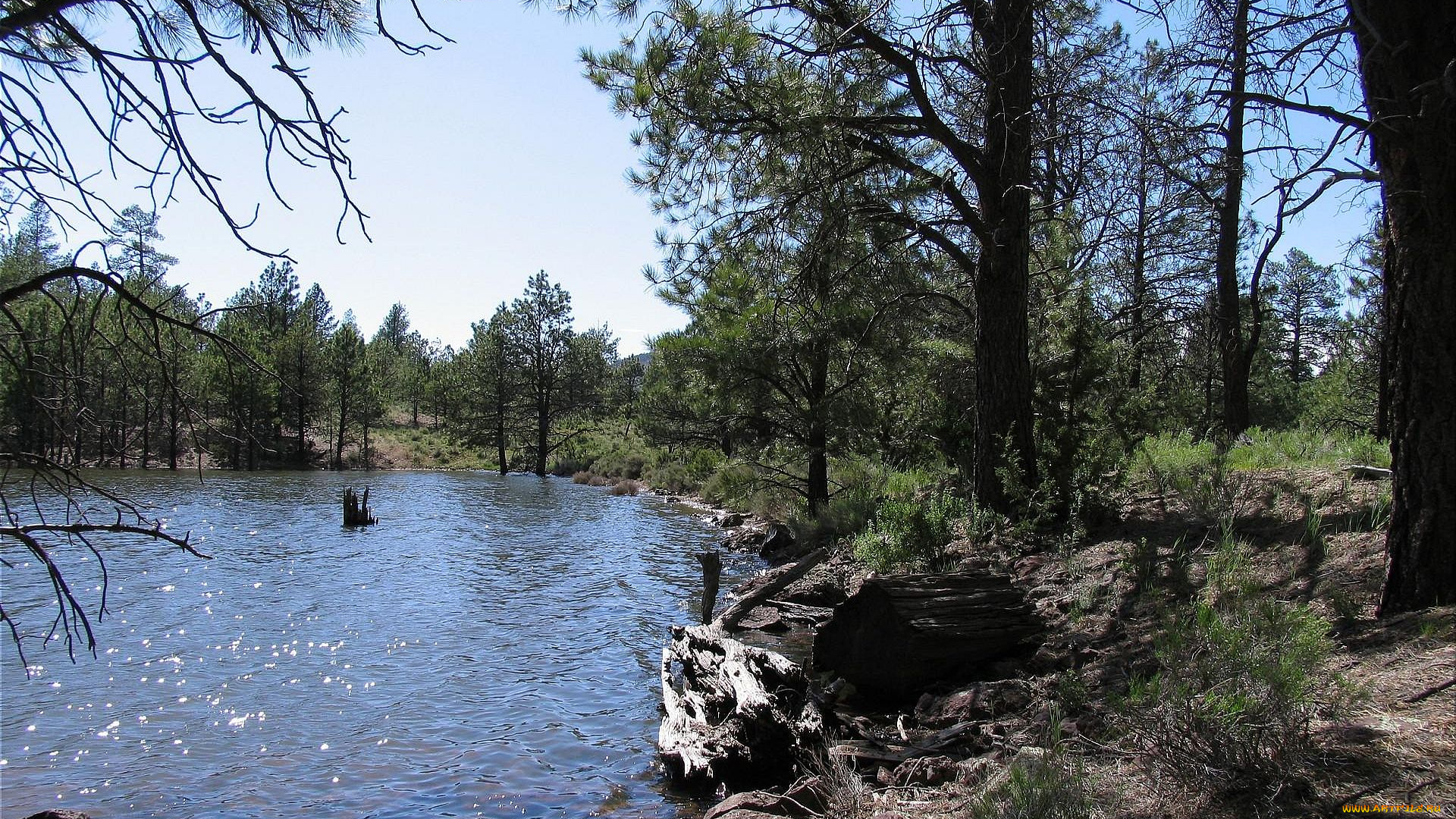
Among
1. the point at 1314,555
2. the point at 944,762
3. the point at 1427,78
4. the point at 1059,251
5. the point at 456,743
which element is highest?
the point at 1059,251

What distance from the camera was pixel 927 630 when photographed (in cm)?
631

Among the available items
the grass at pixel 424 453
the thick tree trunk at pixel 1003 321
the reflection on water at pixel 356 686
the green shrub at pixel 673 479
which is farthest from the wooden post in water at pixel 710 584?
the grass at pixel 424 453

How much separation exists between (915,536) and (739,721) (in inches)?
150

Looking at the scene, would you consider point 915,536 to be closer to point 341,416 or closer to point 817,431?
point 817,431

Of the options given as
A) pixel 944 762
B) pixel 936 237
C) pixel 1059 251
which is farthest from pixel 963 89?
pixel 944 762

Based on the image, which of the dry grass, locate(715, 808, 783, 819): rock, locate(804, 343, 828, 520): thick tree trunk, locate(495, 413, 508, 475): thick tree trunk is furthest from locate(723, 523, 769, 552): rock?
locate(495, 413, 508, 475): thick tree trunk

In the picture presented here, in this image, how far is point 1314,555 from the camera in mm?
5824

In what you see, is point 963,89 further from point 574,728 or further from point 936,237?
point 574,728

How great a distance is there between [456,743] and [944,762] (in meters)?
3.94

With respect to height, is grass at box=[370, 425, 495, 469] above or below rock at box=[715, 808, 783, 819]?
above

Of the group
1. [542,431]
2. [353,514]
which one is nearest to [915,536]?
[353,514]

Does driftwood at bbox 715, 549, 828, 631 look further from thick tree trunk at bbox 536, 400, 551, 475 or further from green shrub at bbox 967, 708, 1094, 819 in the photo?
thick tree trunk at bbox 536, 400, 551, 475

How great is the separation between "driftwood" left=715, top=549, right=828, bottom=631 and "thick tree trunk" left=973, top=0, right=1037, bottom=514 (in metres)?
2.54

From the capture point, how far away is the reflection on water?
5820 millimetres
